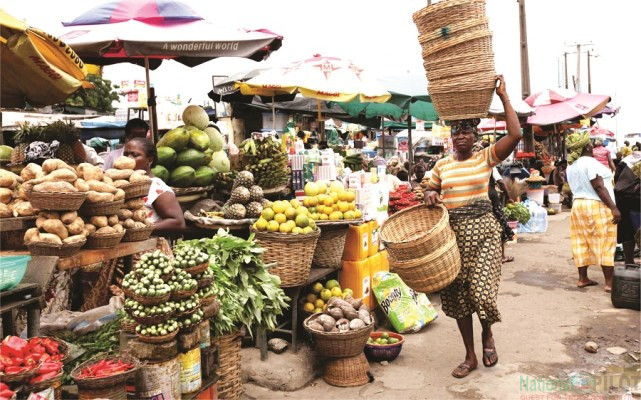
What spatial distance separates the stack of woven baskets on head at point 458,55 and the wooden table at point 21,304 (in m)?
3.20

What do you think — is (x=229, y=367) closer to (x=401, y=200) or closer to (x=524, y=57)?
(x=401, y=200)

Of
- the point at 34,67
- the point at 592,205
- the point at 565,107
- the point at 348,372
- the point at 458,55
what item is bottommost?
the point at 348,372

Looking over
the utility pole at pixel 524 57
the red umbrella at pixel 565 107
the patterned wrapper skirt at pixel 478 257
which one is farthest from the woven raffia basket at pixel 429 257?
the utility pole at pixel 524 57

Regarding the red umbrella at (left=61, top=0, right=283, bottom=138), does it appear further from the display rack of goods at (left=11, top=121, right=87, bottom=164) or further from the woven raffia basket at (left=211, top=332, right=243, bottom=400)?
the woven raffia basket at (left=211, top=332, right=243, bottom=400)

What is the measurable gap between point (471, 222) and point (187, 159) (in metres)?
3.02

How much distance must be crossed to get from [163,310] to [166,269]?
0.24 m

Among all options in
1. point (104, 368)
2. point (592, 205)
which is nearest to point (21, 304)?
point (104, 368)

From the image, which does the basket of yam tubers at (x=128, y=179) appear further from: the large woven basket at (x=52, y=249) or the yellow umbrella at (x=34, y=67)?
the yellow umbrella at (x=34, y=67)

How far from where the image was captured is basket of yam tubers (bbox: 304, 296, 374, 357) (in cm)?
465

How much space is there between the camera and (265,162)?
597cm

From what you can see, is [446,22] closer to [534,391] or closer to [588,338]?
[534,391]

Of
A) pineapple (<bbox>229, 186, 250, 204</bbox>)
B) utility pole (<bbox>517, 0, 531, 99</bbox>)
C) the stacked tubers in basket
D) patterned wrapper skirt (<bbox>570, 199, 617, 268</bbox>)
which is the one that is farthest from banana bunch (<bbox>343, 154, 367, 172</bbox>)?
utility pole (<bbox>517, 0, 531, 99</bbox>)

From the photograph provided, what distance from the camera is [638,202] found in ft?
26.5

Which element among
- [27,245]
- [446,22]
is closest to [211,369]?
[27,245]
